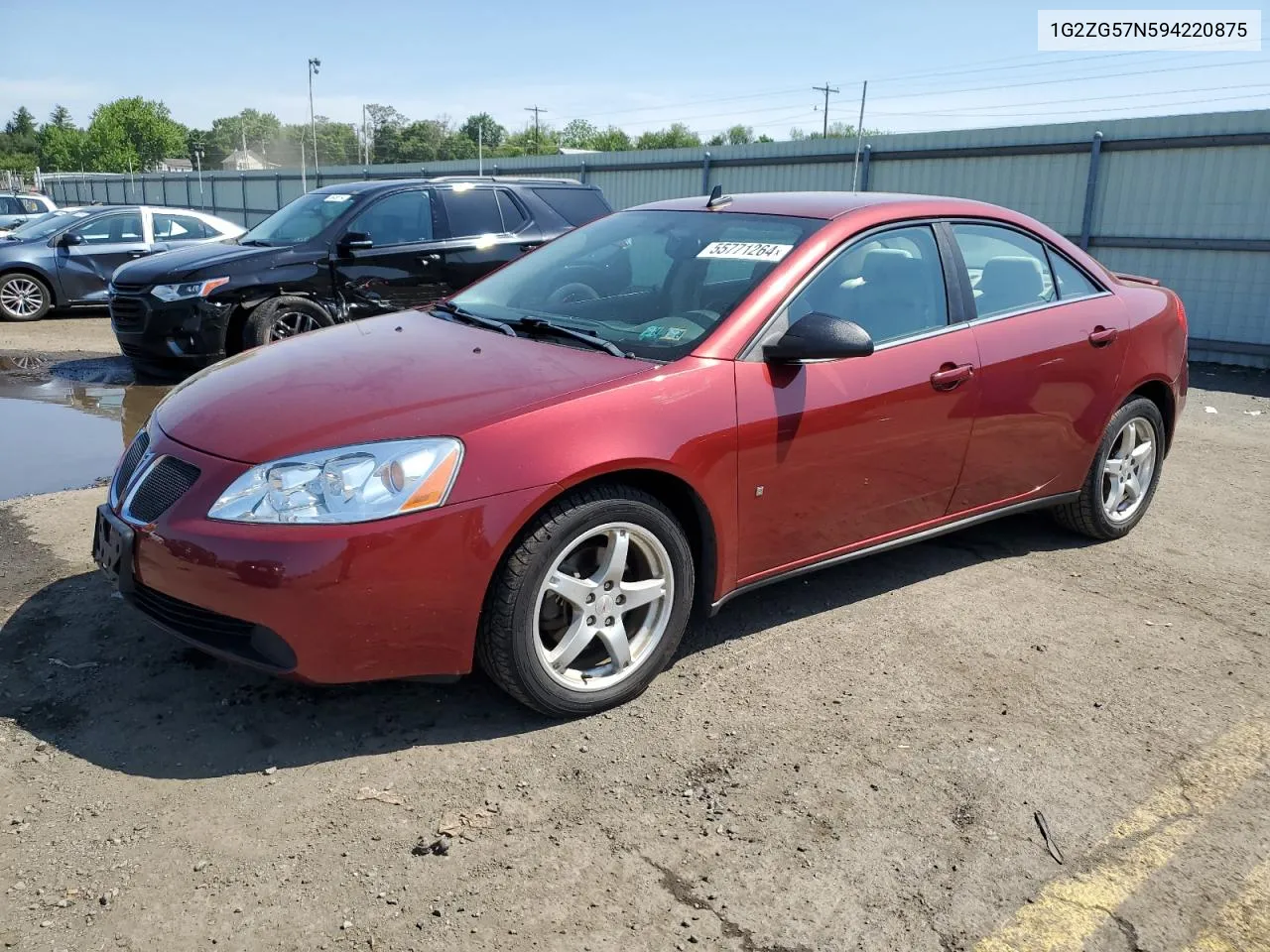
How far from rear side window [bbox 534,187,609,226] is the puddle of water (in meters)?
3.70

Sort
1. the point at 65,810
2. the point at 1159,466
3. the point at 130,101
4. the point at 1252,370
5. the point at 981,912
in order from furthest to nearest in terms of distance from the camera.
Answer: the point at 130,101 < the point at 1252,370 < the point at 1159,466 < the point at 65,810 < the point at 981,912

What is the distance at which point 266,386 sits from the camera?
341 centimetres

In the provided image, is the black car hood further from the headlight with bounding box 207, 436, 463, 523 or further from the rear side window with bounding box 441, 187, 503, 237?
the headlight with bounding box 207, 436, 463, 523

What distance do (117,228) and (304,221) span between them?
600 cm

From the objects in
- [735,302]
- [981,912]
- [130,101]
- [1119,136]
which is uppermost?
[130,101]

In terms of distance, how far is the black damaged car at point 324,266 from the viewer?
8.13 meters

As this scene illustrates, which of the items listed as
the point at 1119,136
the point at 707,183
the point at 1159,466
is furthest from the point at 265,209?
the point at 1159,466

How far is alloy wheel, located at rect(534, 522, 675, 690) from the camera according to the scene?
3.19m

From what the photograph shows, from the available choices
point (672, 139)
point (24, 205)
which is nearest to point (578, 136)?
point (672, 139)

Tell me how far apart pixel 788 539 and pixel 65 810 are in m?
2.38

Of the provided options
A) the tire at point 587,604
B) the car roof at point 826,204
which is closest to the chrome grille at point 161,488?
the tire at point 587,604

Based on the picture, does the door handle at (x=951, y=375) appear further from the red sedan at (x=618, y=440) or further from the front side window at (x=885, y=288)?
the front side window at (x=885, y=288)

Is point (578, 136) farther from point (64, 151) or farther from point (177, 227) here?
point (177, 227)

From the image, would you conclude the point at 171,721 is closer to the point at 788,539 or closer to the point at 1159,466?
the point at 788,539
